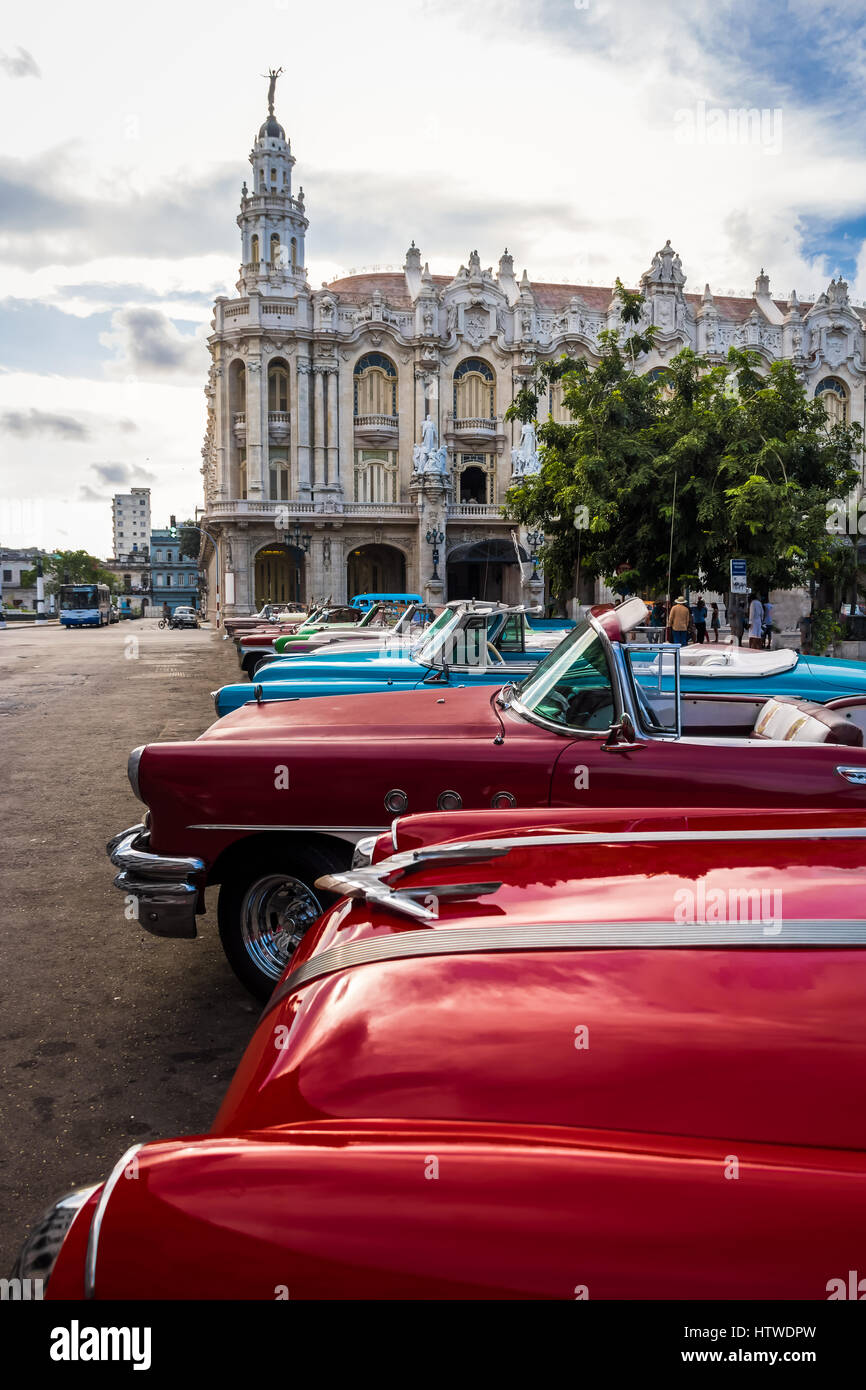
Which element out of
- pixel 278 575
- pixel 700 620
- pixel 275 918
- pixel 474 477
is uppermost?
pixel 474 477

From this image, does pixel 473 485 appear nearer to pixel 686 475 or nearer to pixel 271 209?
pixel 271 209

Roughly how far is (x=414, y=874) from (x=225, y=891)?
7.11 ft

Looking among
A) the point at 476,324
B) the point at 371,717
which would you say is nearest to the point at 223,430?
the point at 476,324

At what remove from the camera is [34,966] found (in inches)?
204

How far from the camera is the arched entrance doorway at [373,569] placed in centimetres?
5675

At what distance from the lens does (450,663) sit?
812 cm

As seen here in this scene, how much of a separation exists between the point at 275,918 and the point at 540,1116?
310cm

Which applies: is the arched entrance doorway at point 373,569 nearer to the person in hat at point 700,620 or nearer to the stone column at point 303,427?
the stone column at point 303,427

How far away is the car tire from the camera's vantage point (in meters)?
4.55

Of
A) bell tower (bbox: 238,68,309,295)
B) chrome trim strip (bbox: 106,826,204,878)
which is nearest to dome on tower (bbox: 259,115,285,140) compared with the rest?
bell tower (bbox: 238,68,309,295)

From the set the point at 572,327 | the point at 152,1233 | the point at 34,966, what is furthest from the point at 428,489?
the point at 152,1233

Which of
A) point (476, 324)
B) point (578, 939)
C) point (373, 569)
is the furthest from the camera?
point (373, 569)

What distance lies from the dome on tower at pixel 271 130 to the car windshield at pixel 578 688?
58.6 m
